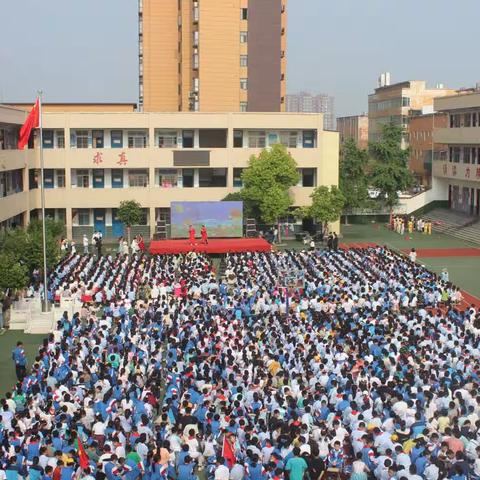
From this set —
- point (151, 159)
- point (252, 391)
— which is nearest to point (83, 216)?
point (151, 159)

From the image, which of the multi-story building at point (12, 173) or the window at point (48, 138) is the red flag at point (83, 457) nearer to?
→ the multi-story building at point (12, 173)

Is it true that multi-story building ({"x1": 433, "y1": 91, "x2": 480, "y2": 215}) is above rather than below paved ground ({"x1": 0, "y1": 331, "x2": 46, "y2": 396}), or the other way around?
Result: above

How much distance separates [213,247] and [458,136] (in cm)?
1875

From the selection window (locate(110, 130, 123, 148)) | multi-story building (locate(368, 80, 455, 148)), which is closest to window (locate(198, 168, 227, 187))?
window (locate(110, 130, 123, 148))

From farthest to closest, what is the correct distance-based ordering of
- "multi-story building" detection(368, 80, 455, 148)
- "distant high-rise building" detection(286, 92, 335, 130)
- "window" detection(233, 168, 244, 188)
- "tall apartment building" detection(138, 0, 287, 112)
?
"distant high-rise building" detection(286, 92, 335, 130), "multi-story building" detection(368, 80, 455, 148), "tall apartment building" detection(138, 0, 287, 112), "window" detection(233, 168, 244, 188)

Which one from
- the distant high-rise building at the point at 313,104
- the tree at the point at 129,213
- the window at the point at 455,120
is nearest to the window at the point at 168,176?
the tree at the point at 129,213

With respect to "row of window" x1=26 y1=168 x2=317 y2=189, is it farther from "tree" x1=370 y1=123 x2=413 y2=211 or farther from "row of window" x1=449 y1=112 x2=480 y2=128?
"row of window" x1=449 y1=112 x2=480 y2=128

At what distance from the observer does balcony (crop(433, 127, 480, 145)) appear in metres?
42.4

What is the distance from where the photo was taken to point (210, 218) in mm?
36656

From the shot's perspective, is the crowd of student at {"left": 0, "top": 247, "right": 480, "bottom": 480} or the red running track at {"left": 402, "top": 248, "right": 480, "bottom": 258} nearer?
the crowd of student at {"left": 0, "top": 247, "right": 480, "bottom": 480}

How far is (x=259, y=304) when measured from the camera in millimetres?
21938

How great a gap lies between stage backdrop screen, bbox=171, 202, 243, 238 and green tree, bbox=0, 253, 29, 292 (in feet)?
46.5

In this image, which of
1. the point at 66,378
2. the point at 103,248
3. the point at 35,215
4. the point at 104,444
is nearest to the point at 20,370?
the point at 66,378

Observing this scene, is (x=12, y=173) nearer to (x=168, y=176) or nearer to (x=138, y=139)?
(x=138, y=139)
